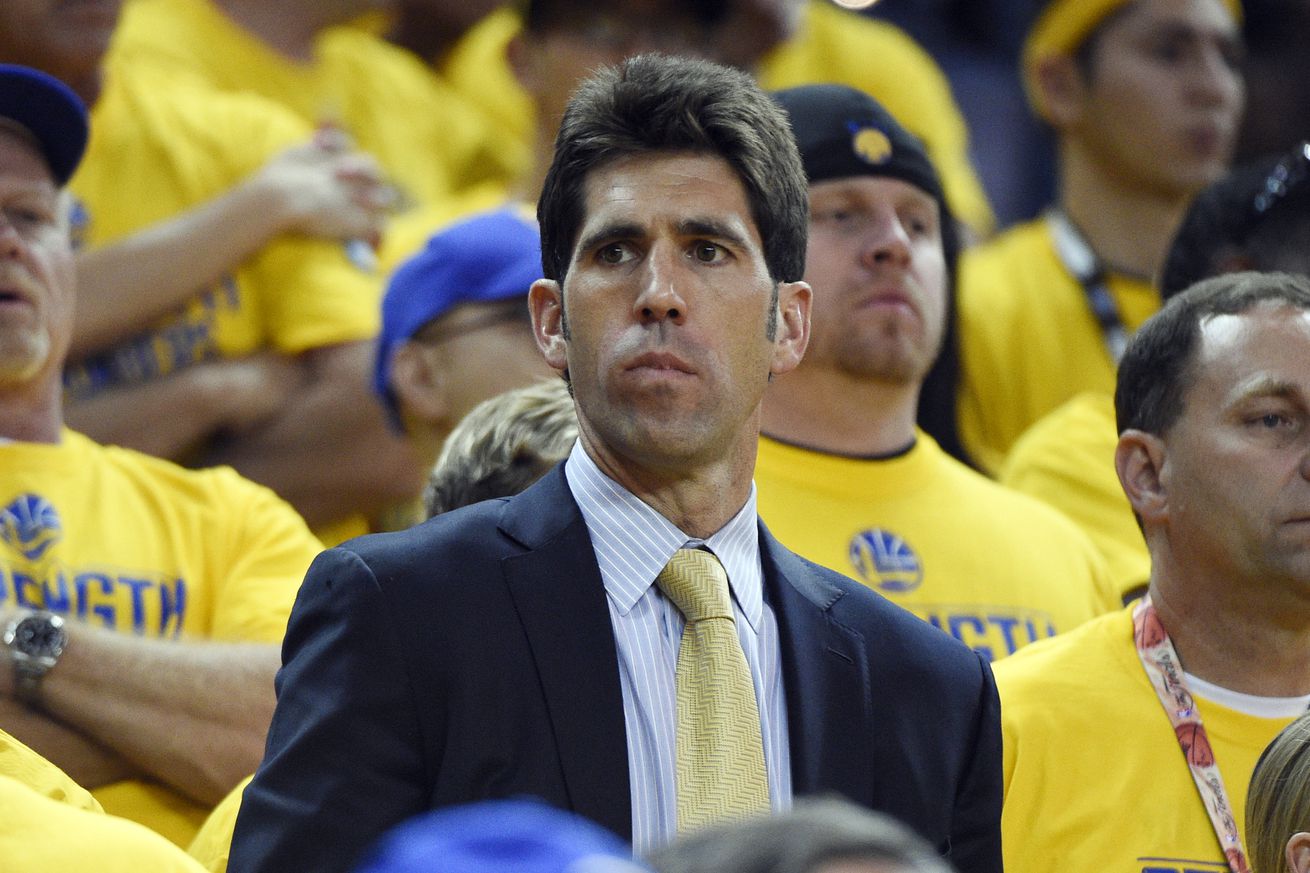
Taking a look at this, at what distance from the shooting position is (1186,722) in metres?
3.60

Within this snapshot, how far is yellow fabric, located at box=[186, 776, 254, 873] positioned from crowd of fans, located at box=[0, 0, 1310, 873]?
16 mm

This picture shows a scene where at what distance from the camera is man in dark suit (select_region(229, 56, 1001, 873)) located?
2.64 metres

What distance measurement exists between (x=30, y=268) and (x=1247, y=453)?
243cm

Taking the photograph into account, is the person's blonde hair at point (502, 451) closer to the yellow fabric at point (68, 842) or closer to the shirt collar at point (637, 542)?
the shirt collar at point (637, 542)

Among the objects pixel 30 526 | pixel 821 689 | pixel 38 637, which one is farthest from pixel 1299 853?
pixel 30 526

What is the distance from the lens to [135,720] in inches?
147

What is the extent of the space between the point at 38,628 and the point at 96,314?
5.18 ft

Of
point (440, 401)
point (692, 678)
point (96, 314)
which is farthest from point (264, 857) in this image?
point (96, 314)

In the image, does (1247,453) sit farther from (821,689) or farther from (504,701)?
(504,701)

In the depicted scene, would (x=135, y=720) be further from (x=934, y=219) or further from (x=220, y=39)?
(x=220, y=39)

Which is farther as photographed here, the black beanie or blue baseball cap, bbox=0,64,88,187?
the black beanie

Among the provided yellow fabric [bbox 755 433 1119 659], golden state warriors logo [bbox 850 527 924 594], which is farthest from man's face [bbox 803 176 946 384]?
golden state warriors logo [bbox 850 527 924 594]

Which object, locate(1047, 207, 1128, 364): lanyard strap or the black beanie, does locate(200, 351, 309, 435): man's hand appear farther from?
locate(1047, 207, 1128, 364): lanyard strap

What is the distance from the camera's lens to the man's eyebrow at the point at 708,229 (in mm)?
2914
